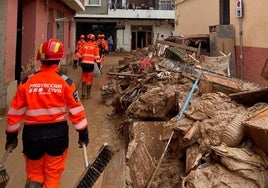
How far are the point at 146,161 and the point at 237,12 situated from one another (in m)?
7.83

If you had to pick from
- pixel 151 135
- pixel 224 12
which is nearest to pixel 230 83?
pixel 151 135

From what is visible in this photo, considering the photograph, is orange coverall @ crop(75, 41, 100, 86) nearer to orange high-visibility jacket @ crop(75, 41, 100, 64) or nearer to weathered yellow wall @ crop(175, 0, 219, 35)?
orange high-visibility jacket @ crop(75, 41, 100, 64)

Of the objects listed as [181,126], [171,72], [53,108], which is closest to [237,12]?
[171,72]

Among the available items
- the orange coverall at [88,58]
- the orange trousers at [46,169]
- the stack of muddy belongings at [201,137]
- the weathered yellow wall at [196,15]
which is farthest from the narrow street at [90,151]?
the weathered yellow wall at [196,15]

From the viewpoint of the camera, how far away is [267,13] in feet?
30.7

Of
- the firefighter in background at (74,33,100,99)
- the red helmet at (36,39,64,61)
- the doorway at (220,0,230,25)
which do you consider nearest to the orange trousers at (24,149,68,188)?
the red helmet at (36,39,64,61)

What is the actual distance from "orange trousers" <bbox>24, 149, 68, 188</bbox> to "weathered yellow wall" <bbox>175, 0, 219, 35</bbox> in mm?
11232

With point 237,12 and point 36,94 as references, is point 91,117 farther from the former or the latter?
point 237,12

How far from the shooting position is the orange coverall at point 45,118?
3.05m

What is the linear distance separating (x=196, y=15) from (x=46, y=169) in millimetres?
13720

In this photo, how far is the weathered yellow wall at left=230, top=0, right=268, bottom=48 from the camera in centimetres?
952

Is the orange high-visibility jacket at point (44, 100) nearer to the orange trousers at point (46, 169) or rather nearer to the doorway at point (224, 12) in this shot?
the orange trousers at point (46, 169)

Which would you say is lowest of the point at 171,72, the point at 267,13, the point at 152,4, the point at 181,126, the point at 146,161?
the point at 146,161

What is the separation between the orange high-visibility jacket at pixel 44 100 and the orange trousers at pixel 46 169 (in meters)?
0.37
